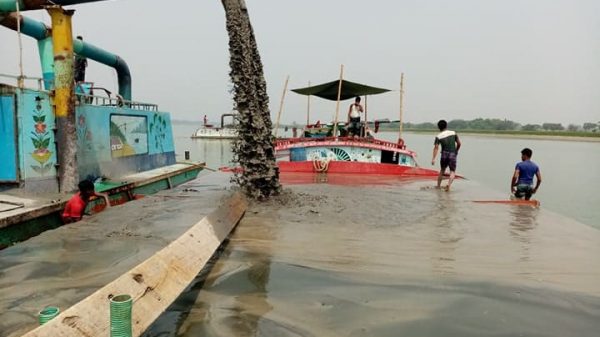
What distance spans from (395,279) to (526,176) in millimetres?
6832

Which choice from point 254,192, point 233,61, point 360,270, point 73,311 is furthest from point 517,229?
point 73,311

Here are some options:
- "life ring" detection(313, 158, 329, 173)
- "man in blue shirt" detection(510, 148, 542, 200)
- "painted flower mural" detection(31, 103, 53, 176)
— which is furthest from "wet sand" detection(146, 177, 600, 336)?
"life ring" detection(313, 158, 329, 173)

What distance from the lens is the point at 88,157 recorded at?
9.34 metres

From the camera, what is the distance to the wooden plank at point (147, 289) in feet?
8.43

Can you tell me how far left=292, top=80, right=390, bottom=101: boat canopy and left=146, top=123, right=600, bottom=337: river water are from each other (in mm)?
9520

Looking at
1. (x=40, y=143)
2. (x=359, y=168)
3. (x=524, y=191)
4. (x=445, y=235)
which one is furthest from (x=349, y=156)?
(x=40, y=143)

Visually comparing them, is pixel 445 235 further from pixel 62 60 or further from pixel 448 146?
pixel 62 60

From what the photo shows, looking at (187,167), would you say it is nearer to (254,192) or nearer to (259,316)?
(254,192)

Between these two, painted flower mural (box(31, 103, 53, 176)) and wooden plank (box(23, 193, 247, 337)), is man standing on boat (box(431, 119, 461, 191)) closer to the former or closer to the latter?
wooden plank (box(23, 193, 247, 337))

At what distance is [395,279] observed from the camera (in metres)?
4.45

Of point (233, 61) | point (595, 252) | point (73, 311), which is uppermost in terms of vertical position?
point (233, 61)

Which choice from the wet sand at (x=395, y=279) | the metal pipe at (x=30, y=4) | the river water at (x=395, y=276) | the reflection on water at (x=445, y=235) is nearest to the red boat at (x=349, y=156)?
the reflection on water at (x=445, y=235)

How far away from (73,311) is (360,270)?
9.35 ft

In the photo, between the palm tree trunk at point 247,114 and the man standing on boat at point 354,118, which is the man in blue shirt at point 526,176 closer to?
the palm tree trunk at point 247,114
